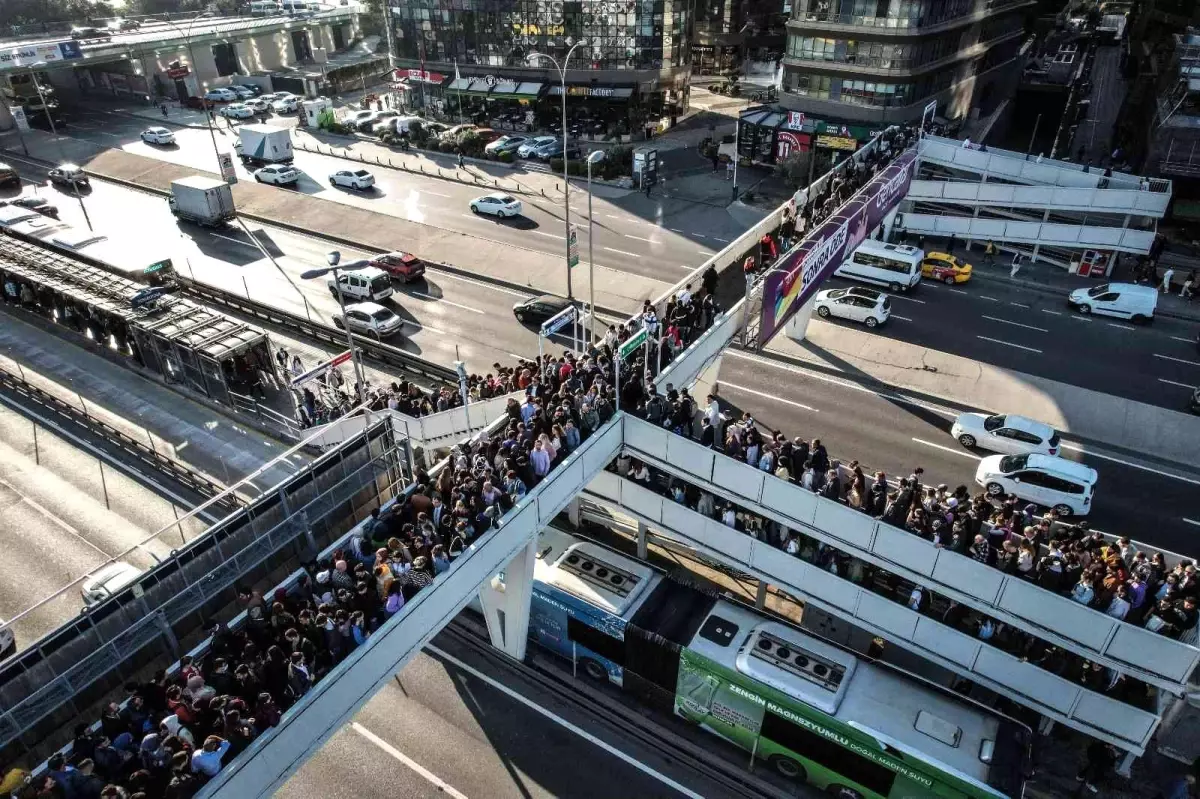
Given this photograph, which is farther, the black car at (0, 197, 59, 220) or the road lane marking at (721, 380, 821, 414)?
the black car at (0, 197, 59, 220)

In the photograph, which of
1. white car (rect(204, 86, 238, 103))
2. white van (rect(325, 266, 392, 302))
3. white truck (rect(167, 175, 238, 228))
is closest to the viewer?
white van (rect(325, 266, 392, 302))

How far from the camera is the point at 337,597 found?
16.0 meters

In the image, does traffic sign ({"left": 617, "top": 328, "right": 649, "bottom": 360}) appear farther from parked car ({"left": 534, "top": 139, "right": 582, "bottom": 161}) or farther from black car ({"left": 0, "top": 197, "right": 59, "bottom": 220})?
black car ({"left": 0, "top": 197, "right": 59, "bottom": 220})

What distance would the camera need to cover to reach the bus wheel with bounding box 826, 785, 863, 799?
Answer: 59.3 feet

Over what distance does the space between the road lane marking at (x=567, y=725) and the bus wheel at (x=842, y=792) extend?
123 inches

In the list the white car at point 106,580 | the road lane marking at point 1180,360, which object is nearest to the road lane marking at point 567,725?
the white car at point 106,580

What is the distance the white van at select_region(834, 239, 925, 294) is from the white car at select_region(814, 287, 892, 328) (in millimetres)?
2631

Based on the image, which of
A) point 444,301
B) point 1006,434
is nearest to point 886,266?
Answer: point 1006,434

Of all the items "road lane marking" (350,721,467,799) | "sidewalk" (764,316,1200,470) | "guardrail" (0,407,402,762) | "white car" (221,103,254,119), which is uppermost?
"guardrail" (0,407,402,762)

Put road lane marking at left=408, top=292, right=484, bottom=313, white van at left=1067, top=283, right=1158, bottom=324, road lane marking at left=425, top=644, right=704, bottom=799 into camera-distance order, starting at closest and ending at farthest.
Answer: road lane marking at left=425, top=644, right=704, bottom=799
white van at left=1067, top=283, right=1158, bottom=324
road lane marking at left=408, top=292, right=484, bottom=313

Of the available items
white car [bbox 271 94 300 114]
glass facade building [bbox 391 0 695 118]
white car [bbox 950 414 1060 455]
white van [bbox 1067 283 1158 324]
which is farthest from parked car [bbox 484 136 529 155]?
white car [bbox 950 414 1060 455]

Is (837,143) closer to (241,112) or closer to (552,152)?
(552,152)

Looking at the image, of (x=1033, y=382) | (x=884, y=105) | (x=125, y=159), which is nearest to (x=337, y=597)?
(x=1033, y=382)

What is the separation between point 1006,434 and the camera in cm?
2895
